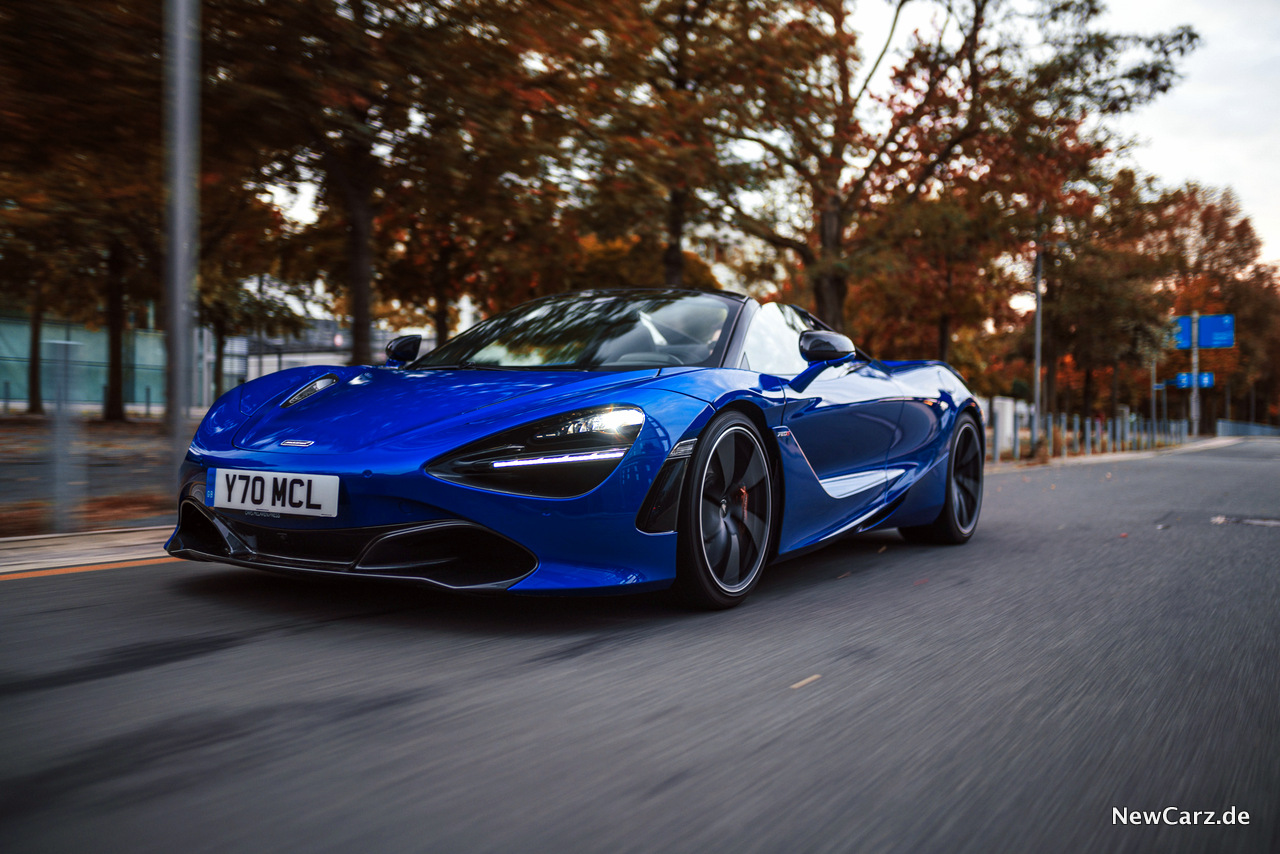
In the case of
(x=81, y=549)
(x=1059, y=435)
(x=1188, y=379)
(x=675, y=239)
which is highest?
(x=1188, y=379)

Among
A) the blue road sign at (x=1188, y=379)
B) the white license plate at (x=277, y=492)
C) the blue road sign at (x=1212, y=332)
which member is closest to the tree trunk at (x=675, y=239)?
the white license plate at (x=277, y=492)

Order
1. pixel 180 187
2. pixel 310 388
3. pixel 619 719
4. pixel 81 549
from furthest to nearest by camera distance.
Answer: pixel 180 187 → pixel 81 549 → pixel 310 388 → pixel 619 719

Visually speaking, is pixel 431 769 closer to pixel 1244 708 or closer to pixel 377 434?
pixel 377 434

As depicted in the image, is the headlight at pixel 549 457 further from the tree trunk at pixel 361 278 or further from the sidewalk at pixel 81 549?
the tree trunk at pixel 361 278

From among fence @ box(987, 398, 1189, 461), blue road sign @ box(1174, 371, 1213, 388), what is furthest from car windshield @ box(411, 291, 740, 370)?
blue road sign @ box(1174, 371, 1213, 388)

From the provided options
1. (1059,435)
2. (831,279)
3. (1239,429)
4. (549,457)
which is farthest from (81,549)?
(1239,429)

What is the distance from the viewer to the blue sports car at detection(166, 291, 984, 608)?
10.4 feet

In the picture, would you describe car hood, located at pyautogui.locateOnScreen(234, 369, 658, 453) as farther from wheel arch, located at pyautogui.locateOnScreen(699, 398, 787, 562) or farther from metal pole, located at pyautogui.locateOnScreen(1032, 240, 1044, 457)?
metal pole, located at pyautogui.locateOnScreen(1032, 240, 1044, 457)

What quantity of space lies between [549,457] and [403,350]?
1.95 m

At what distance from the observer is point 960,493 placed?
631cm

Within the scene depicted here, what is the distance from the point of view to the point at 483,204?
945 centimetres

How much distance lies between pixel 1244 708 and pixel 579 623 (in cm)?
199

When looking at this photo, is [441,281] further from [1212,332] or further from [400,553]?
[1212,332]

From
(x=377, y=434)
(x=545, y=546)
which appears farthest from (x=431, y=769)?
(x=377, y=434)
